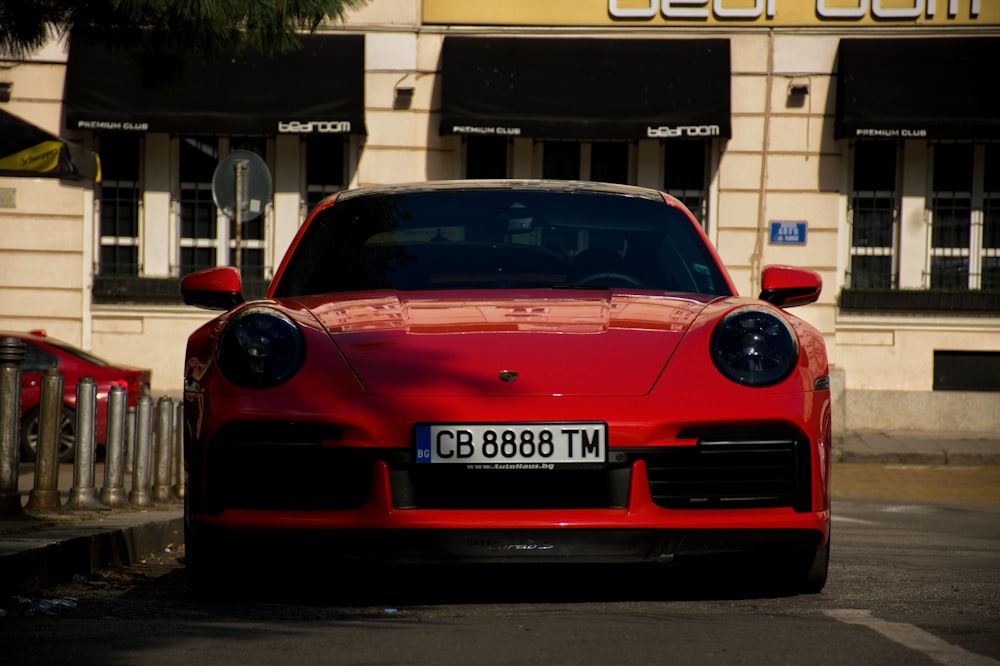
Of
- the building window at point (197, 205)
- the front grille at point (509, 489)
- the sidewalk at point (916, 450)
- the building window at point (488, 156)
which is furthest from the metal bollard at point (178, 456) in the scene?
the building window at point (488, 156)

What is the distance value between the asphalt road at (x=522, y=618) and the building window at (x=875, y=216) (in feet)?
42.8

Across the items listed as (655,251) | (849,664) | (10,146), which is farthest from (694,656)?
(10,146)

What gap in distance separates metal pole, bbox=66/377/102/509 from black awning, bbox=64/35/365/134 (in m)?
10.5

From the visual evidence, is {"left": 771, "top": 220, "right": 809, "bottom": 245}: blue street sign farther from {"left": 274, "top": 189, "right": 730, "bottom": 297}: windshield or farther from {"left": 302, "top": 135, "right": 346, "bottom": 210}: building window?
{"left": 274, "top": 189, "right": 730, "bottom": 297}: windshield

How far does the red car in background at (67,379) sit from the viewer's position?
13.9m

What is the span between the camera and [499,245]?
221 inches

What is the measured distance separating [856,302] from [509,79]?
487cm

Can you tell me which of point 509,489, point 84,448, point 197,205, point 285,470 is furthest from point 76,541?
point 197,205

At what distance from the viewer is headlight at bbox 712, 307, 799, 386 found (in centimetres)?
445

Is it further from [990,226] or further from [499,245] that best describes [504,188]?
[990,226]

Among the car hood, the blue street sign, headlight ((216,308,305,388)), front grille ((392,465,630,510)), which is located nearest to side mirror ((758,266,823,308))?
the car hood

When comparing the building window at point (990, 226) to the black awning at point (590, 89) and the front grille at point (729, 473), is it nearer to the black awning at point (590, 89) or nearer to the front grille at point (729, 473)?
the black awning at point (590, 89)

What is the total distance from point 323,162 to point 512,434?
50.3 ft

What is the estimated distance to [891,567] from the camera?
19.7ft
